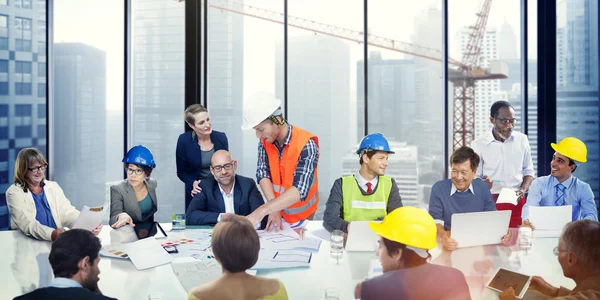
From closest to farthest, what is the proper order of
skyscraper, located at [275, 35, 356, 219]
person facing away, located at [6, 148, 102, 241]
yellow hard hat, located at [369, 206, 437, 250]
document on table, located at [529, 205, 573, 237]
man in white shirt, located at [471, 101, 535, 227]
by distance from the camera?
yellow hard hat, located at [369, 206, 437, 250] < document on table, located at [529, 205, 573, 237] < person facing away, located at [6, 148, 102, 241] < man in white shirt, located at [471, 101, 535, 227] < skyscraper, located at [275, 35, 356, 219]

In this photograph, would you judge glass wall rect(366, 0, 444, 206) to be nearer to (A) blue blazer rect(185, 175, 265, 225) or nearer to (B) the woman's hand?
(A) blue blazer rect(185, 175, 265, 225)

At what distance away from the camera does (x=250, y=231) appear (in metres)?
2.00

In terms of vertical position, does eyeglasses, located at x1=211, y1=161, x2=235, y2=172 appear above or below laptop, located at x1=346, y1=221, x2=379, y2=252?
above

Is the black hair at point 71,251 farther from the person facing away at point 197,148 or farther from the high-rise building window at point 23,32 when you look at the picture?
the high-rise building window at point 23,32

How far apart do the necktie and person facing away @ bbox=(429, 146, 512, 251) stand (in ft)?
1.49

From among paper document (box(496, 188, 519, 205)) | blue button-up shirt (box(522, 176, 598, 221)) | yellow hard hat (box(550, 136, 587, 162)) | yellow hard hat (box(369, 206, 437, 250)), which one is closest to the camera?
yellow hard hat (box(369, 206, 437, 250))

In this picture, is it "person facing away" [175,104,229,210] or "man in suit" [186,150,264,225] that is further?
"person facing away" [175,104,229,210]

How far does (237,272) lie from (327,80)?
5371 mm

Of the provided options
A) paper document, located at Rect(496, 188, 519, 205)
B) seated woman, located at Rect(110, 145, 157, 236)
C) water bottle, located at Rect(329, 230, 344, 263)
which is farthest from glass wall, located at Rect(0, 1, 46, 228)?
paper document, located at Rect(496, 188, 519, 205)

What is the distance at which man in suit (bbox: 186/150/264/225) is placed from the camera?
11.7ft

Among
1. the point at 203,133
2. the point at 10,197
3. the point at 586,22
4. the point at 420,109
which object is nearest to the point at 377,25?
the point at 420,109

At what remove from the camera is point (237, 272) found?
1.98m

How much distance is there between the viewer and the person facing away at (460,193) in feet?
11.5

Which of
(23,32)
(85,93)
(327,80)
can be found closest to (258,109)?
(85,93)
